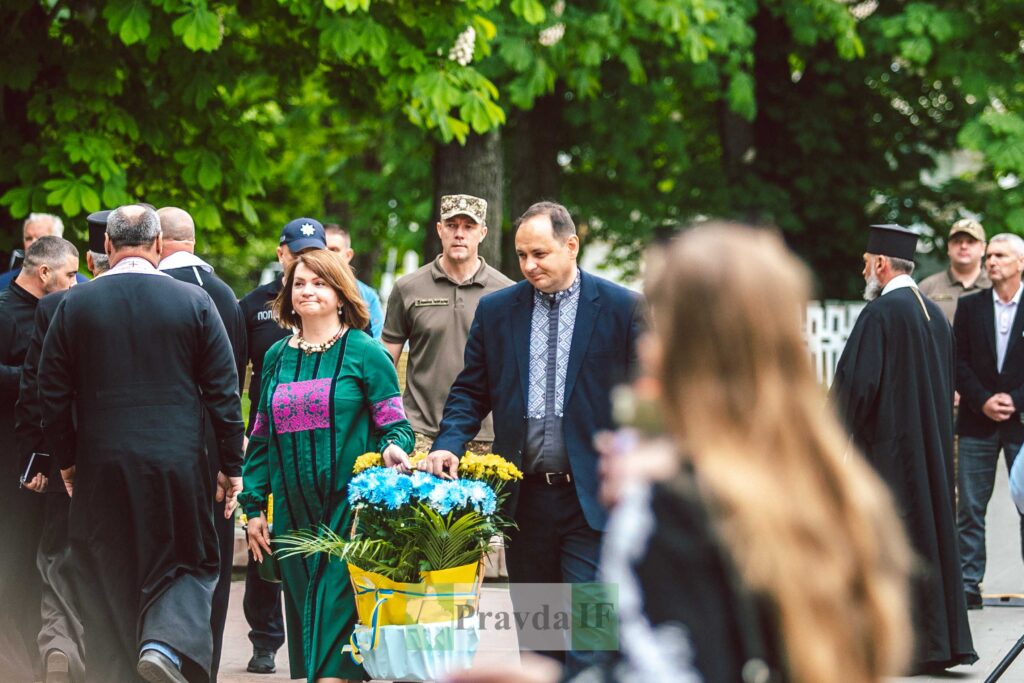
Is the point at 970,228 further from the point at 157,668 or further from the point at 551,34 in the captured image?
the point at 157,668

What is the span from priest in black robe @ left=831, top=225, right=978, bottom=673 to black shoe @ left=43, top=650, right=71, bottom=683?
4.16 m

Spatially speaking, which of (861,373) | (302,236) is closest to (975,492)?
(861,373)

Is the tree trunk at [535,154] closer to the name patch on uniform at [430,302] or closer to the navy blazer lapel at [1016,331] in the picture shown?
the navy blazer lapel at [1016,331]

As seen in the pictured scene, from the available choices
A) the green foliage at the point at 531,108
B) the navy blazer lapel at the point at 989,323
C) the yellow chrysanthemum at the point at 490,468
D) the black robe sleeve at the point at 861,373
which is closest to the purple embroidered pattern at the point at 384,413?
the yellow chrysanthemum at the point at 490,468

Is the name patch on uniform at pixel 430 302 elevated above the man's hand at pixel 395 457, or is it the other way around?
the name patch on uniform at pixel 430 302

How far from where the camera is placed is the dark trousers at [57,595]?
7.06 m

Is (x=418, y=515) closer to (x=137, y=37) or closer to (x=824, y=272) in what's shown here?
(x=137, y=37)

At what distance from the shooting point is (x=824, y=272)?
2031 cm

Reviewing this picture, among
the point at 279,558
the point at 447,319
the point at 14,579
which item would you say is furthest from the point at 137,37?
the point at 279,558

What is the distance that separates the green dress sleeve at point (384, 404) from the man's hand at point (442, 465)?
54cm

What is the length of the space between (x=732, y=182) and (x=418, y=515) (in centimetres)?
1526

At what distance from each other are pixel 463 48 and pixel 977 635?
5907mm

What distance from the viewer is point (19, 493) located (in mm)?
7758

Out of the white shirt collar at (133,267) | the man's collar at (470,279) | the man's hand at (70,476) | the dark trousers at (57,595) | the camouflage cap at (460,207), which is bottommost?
the dark trousers at (57,595)
